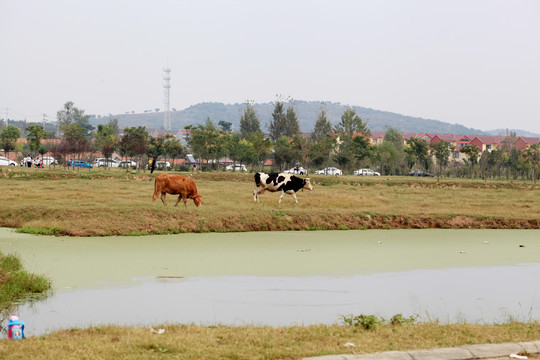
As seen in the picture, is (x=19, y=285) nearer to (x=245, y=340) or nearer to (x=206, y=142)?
(x=245, y=340)

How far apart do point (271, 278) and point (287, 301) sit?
5.75 feet

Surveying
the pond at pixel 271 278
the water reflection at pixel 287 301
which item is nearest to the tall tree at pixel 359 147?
the pond at pixel 271 278

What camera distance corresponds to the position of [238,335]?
6.53 m

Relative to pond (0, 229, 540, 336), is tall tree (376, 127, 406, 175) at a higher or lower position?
higher

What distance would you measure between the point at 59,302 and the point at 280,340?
404 cm

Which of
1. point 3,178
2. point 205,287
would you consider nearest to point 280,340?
point 205,287

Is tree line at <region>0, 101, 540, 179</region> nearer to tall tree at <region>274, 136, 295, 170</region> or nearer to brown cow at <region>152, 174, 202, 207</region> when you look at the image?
tall tree at <region>274, 136, 295, 170</region>

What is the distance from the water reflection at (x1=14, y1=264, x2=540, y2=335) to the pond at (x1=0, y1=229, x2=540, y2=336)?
16mm

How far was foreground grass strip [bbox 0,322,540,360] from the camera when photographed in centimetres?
581

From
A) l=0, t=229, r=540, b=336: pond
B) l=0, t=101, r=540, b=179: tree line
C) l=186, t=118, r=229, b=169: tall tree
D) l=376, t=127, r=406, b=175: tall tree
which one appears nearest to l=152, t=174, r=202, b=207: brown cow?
l=0, t=229, r=540, b=336: pond

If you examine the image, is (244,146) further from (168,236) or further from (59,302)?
(59,302)

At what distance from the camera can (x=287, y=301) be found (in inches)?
363

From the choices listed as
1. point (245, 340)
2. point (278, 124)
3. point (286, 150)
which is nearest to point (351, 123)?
point (278, 124)

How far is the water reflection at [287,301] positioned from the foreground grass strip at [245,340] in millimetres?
964
